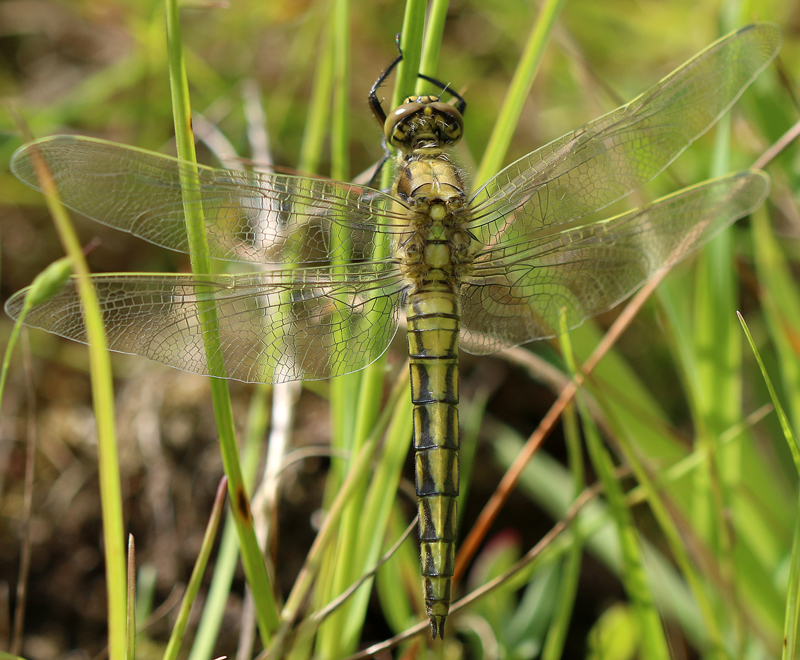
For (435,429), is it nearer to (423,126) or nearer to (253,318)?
(253,318)

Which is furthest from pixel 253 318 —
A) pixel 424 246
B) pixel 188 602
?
pixel 188 602

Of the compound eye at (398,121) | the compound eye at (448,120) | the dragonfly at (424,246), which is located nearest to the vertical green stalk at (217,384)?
the dragonfly at (424,246)

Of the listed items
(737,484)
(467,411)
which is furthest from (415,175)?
(737,484)

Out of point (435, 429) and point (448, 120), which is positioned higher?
point (448, 120)

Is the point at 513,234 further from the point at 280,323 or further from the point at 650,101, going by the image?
the point at 280,323

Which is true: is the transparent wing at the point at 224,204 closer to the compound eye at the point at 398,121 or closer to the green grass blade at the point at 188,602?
the compound eye at the point at 398,121

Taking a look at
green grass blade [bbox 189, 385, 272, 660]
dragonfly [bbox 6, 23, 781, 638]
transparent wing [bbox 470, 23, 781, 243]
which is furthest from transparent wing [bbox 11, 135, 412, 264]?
green grass blade [bbox 189, 385, 272, 660]
